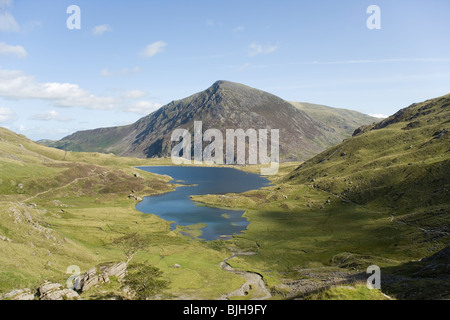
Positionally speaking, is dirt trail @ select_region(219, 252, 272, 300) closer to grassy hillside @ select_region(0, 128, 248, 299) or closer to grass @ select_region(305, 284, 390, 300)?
grassy hillside @ select_region(0, 128, 248, 299)

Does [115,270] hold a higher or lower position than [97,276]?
lower

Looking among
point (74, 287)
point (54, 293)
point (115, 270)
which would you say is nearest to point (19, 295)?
point (54, 293)

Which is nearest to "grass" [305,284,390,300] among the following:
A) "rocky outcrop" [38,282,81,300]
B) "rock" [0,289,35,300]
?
"rocky outcrop" [38,282,81,300]

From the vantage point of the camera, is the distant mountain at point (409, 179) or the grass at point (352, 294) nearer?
the grass at point (352, 294)

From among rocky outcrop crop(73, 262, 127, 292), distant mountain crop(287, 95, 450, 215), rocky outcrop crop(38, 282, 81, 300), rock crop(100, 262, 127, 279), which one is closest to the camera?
rocky outcrop crop(38, 282, 81, 300)

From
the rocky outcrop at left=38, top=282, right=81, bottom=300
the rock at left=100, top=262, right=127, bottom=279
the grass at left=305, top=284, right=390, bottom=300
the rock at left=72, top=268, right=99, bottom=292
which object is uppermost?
Answer: the grass at left=305, top=284, right=390, bottom=300

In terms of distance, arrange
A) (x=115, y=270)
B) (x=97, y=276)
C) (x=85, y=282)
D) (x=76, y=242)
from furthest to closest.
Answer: (x=76, y=242), (x=115, y=270), (x=97, y=276), (x=85, y=282)

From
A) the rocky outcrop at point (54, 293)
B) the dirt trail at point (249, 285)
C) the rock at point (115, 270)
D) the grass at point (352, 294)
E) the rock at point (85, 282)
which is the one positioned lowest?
the dirt trail at point (249, 285)

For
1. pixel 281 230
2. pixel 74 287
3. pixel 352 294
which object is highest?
pixel 352 294

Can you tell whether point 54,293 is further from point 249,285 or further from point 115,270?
point 249,285

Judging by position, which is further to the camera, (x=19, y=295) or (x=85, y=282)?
(x=85, y=282)

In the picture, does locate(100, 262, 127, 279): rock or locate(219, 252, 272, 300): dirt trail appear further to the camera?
locate(219, 252, 272, 300): dirt trail

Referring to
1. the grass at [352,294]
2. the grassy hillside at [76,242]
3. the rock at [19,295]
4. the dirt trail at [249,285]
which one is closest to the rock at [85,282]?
the grassy hillside at [76,242]

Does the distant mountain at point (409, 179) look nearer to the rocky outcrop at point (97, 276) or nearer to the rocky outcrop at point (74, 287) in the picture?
the rocky outcrop at point (97, 276)
